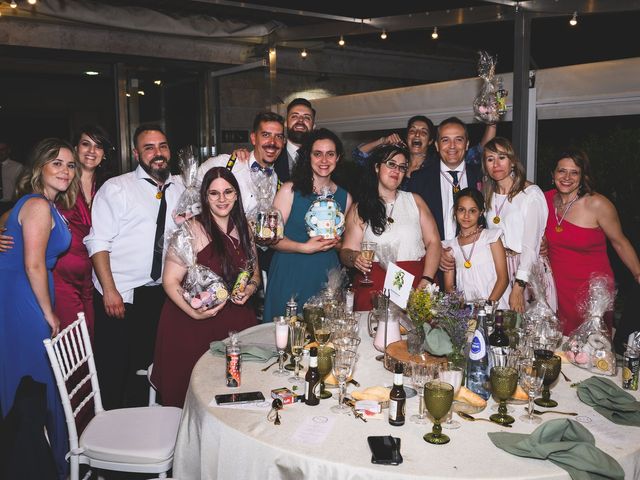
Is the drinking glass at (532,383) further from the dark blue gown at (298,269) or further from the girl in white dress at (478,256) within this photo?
the dark blue gown at (298,269)

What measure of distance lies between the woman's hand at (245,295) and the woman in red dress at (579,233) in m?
2.20

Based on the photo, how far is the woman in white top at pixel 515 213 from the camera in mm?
3875

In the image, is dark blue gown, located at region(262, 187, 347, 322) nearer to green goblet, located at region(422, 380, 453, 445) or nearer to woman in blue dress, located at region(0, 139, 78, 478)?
woman in blue dress, located at region(0, 139, 78, 478)

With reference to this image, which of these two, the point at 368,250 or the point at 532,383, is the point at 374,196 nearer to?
the point at 368,250

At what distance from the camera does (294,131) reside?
4566 millimetres

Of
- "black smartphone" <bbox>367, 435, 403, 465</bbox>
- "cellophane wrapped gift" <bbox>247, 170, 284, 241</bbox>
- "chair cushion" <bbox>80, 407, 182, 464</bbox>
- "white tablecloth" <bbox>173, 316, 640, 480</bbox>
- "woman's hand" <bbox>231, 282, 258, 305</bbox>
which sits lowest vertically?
"chair cushion" <bbox>80, 407, 182, 464</bbox>

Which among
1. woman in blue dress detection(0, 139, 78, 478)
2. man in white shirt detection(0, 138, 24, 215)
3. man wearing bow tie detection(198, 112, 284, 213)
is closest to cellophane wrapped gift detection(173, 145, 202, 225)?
man wearing bow tie detection(198, 112, 284, 213)

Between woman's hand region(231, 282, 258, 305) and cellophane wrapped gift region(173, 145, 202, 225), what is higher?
cellophane wrapped gift region(173, 145, 202, 225)

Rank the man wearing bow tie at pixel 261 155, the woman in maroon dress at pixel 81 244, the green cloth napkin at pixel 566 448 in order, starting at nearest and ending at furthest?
the green cloth napkin at pixel 566 448
the woman in maroon dress at pixel 81 244
the man wearing bow tie at pixel 261 155

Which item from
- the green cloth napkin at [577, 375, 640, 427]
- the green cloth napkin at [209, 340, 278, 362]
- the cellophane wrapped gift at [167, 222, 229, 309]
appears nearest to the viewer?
the green cloth napkin at [577, 375, 640, 427]

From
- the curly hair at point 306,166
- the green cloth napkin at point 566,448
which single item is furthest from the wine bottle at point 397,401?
the curly hair at point 306,166

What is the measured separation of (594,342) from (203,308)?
183 cm

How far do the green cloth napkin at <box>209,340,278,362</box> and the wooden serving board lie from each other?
1.72 feet

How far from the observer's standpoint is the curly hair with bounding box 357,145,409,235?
375cm
